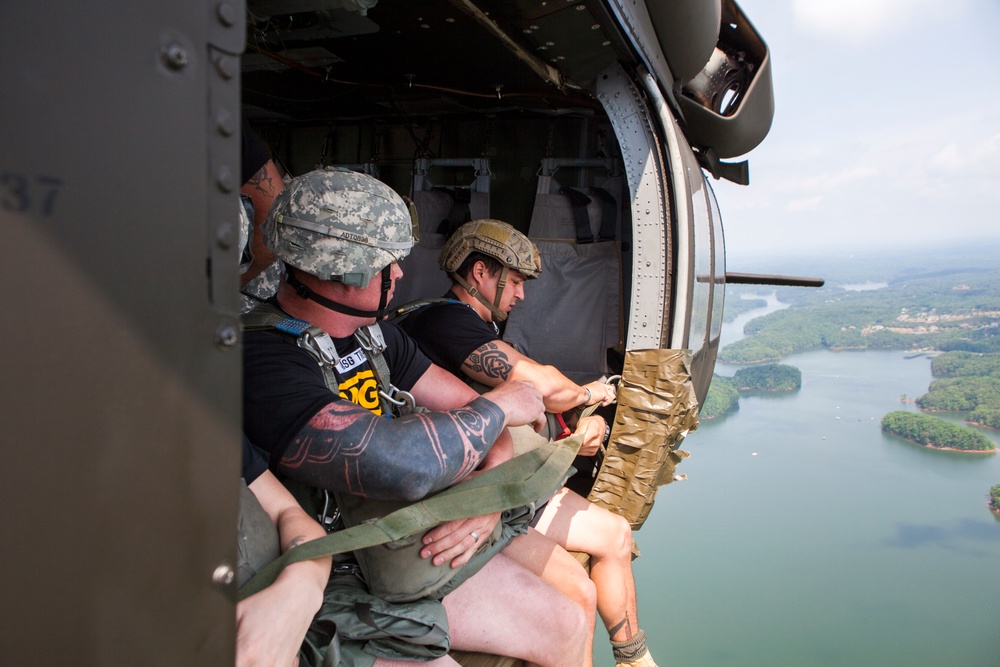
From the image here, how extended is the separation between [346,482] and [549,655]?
827 millimetres

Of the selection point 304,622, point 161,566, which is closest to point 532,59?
point 304,622

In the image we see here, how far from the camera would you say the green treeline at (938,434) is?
1351 inches

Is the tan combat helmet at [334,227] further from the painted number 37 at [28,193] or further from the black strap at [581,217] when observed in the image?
the black strap at [581,217]

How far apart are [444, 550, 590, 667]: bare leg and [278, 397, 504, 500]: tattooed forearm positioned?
49 cm

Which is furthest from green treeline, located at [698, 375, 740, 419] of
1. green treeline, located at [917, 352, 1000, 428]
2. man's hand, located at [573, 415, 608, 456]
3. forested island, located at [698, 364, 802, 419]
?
man's hand, located at [573, 415, 608, 456]

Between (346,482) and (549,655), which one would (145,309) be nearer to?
(346,482)

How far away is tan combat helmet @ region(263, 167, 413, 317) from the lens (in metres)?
1.57

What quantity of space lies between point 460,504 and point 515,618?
0.54 metres

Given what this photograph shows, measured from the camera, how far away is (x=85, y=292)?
619 mm

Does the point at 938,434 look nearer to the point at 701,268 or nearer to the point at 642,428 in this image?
the point at 701,268

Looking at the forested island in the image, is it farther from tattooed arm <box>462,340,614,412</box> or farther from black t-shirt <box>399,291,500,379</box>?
black t-shirt <box>399,291,500,379</box>

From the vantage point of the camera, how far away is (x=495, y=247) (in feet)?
9.29

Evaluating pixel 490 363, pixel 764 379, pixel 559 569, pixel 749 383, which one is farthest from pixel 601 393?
pixel 764 379

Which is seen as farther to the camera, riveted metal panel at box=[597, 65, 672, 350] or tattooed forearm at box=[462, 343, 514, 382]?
riveted metal panel at box=[597, 65, 672, 350]
